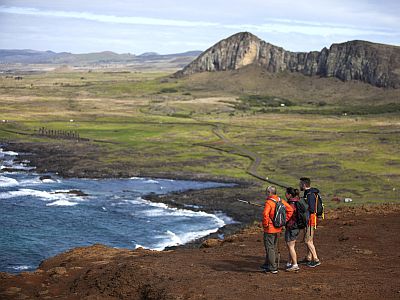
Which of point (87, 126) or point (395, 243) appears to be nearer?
point (395, 243)

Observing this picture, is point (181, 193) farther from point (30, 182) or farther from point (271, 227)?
point (271, 227)

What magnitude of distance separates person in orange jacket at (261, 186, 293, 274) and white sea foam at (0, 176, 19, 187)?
64782mm

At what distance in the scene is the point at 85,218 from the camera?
64500mm

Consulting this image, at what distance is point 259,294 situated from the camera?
20.6 m

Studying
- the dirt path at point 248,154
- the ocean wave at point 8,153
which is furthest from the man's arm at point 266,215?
the ocean wave at point 8,153

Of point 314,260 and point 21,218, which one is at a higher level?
point 314,260

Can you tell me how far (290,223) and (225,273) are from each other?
128 inches

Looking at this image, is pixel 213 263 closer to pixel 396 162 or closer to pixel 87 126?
pixel 396 162

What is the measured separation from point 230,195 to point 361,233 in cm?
5024

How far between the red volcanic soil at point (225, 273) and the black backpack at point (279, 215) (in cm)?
208

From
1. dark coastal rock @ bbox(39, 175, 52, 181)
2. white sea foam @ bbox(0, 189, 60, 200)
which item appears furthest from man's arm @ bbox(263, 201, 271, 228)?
dark coastal rock @ bbox(39, 175, 52, 181)

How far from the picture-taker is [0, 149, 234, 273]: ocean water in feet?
174

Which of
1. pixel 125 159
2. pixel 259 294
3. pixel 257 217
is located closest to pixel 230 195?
pixel 257 217

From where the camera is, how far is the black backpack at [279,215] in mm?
22047
